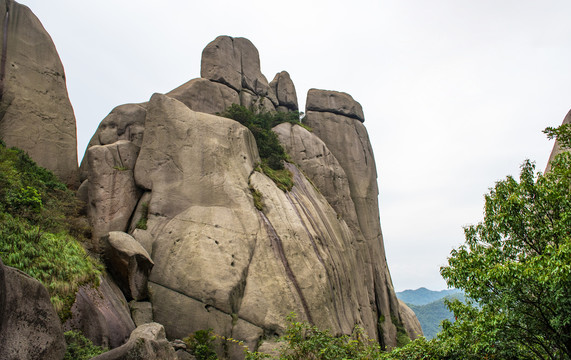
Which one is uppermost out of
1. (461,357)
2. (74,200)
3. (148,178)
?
(148,178)

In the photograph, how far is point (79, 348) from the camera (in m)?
11.8

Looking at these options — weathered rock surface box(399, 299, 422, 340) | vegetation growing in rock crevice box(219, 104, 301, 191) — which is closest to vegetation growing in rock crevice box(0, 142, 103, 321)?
vegetation growing in rock crevice box(219, 104, 301, 191)

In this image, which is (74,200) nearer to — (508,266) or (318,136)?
A: (508,266)

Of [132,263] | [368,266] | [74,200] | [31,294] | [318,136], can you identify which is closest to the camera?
[31,294]

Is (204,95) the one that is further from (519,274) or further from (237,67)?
(519,274)

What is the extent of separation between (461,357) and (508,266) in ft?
11.1

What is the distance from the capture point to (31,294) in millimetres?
10375

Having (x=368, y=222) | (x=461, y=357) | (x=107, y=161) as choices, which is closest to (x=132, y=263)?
(x=107, y=161)

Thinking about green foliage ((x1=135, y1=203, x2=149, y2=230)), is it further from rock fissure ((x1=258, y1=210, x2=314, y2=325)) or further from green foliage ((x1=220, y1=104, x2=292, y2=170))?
green foliage ((x1=220, y1=104, x2=292, y2=170))

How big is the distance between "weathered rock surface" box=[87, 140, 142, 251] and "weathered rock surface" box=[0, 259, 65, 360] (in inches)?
408

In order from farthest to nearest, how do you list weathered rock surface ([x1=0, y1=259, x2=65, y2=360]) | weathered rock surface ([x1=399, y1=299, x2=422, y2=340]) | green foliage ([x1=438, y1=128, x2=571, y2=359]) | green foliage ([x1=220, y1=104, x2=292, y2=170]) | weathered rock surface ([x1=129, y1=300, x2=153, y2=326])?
weathered rock surface ([x1=399, y1=299, x2=422, y2=340])
green foliage ([x1=220, y1=104, x2=292, y2=170])
weathered rock surface ([x1=129, y1=300, x2=153, y2=326])
green foliage ([x1=438, y1=128, x2=571, y2=359])
weathered rock surface ([x1=0, y1=259, x2=65, y2=360])

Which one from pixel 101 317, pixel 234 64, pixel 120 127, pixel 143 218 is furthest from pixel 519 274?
pixel 234 64

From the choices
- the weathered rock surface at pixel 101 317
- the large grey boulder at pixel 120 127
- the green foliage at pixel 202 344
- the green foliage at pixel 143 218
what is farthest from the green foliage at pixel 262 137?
the weathered rock surface at pixel 101 317

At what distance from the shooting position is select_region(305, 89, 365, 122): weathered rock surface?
39000 millimetres
